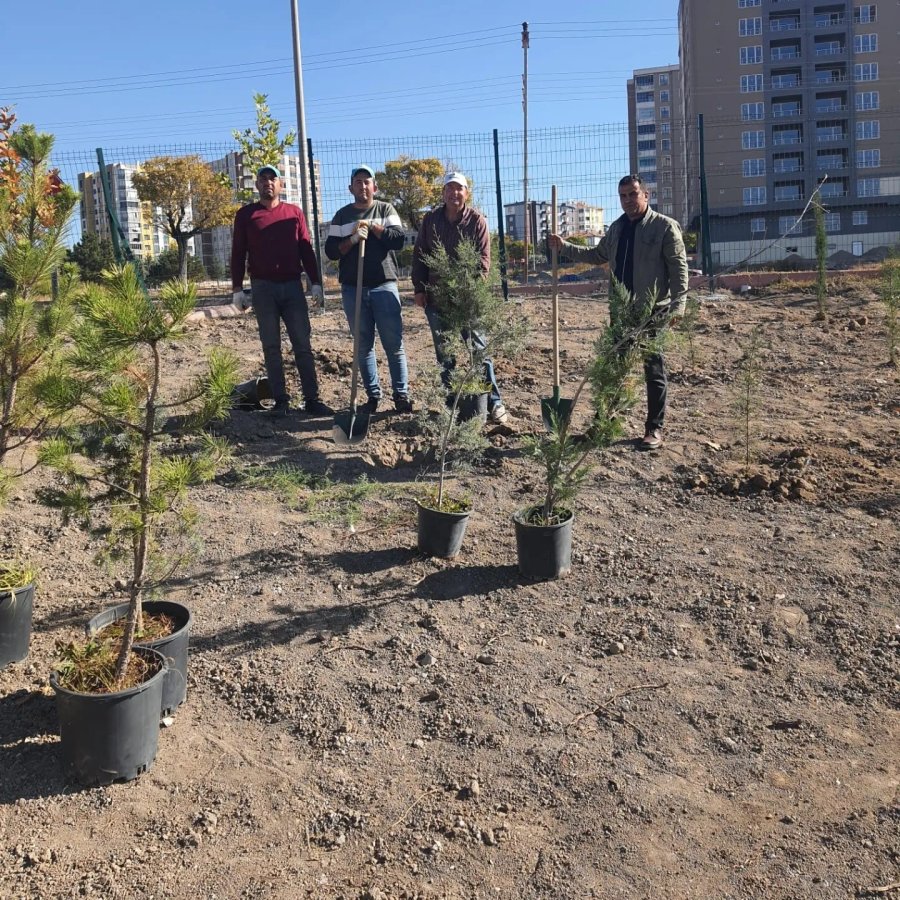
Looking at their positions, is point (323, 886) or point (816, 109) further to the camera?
point (816, 109)

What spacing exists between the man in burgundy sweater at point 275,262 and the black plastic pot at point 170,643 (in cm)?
315

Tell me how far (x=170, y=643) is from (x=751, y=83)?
2230 inches

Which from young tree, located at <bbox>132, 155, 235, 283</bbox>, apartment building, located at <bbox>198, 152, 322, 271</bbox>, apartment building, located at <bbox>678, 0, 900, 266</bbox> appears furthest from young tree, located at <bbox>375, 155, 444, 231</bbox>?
apartment building, located at <bbox>678, 0, 900, 266</bbox>

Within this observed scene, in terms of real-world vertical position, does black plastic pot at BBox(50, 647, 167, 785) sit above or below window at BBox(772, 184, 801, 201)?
below

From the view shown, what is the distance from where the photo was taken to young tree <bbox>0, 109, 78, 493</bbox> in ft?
9.24

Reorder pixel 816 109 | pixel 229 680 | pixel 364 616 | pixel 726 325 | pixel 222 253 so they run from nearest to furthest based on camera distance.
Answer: pixel 229 680 → pixel 364 616 → pixel 726 325 → pixel 222 253 → pixel 816 109

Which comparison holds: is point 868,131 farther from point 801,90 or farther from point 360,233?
point 360,233

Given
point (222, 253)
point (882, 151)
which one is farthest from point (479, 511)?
point (882, 151)

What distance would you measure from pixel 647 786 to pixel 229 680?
1.50m

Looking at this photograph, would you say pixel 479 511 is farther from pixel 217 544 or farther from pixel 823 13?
pixel 823 13

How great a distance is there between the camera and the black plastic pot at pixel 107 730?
247 centimetres

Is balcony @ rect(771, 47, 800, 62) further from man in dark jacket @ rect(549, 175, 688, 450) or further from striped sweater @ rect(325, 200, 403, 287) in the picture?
striped sweater @ rect(325, 200, 403, 287)

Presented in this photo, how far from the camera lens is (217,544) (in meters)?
4.16

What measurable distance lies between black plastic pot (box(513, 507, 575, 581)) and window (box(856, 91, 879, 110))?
181 ft
